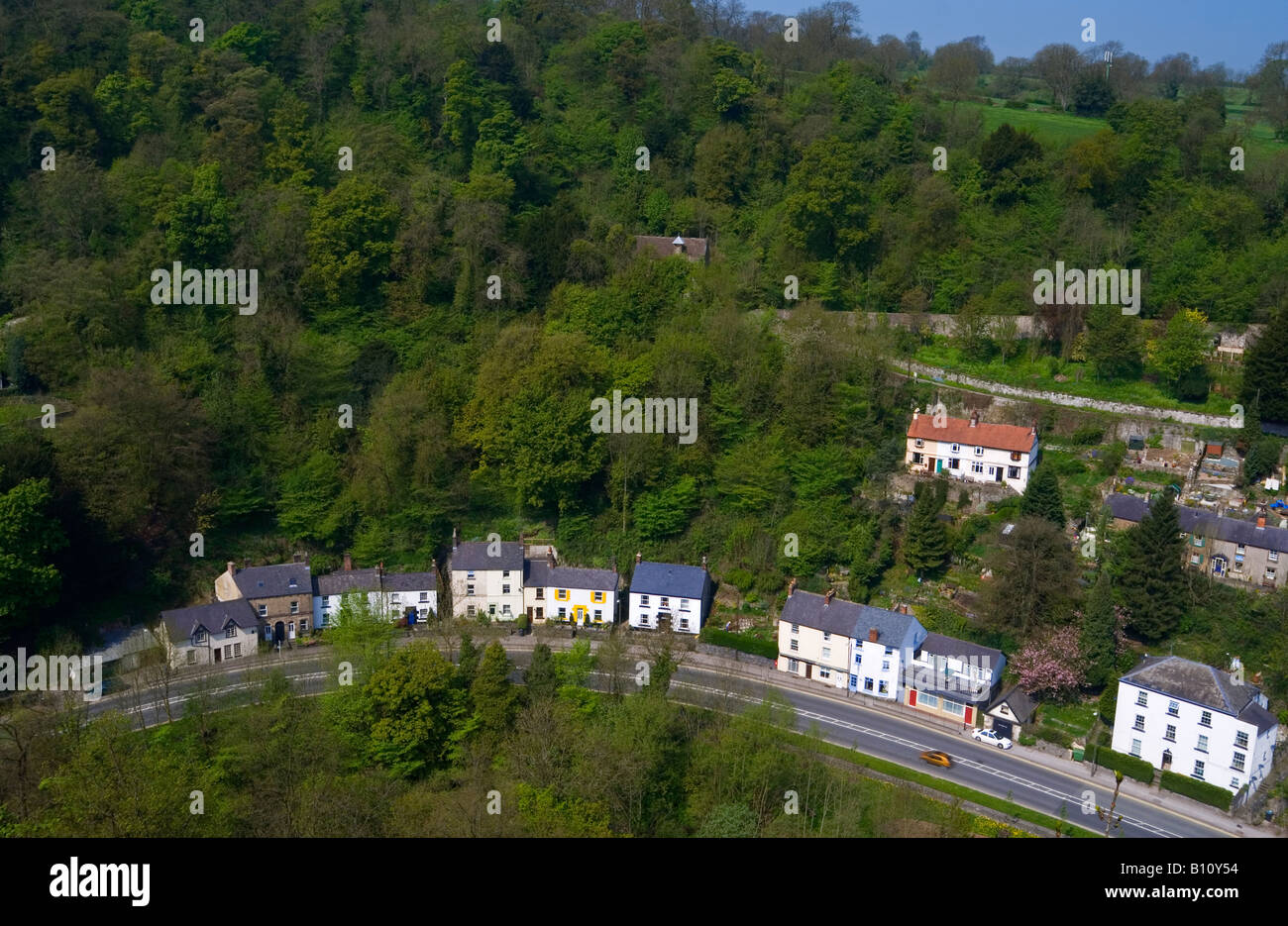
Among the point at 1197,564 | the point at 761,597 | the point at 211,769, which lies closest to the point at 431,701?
the point at 211,769

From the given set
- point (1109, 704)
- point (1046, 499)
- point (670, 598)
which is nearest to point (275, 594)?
point (670, 598)

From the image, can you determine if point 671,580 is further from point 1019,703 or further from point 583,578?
point 1019,703

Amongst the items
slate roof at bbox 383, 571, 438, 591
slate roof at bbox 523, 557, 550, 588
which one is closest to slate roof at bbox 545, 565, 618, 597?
slate roof at bbox 523, 557, 550, 588

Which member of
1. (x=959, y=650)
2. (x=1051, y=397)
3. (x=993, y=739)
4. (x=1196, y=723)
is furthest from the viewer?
(x=1051, y=397)

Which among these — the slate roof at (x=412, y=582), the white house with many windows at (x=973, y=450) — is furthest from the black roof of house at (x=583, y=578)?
the white house with many windows at (x=973, y=450)

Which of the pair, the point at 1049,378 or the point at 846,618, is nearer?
the point at 846,618

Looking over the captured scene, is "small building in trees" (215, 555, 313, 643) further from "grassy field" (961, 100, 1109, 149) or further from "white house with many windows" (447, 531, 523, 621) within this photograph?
"grassy field" (961, 100, 1109, 149)
